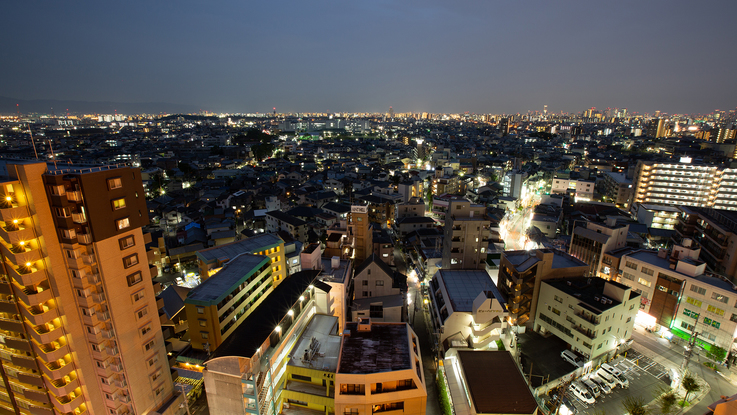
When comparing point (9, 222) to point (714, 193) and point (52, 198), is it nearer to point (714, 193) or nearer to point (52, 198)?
point (52, 198)

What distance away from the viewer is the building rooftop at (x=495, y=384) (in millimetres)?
11836

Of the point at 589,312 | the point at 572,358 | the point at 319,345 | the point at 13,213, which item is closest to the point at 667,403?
the point at 572,358

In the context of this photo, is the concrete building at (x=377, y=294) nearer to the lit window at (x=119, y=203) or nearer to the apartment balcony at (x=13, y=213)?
the lit window at (x=119, y=203)

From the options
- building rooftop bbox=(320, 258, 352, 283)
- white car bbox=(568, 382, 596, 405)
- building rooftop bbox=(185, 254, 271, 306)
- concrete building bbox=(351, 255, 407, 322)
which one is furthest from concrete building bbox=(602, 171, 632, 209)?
building rooftop bbox=(185, 254, 271, 306)

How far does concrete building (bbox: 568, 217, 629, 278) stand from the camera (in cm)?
2322

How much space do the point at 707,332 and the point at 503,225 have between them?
20.4m

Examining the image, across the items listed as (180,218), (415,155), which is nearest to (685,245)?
(180,218)

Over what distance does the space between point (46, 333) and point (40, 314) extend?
2.25 ft

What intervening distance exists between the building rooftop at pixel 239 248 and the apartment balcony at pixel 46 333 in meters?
8.96

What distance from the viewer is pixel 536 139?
4700 inches

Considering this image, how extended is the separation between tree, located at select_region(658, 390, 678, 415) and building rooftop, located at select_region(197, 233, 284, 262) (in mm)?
20846

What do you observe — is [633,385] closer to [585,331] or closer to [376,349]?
[585,331]

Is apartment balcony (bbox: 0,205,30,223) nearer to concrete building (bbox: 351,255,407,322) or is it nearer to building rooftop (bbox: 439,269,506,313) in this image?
concrete building (bbox: 351,255,407,322)

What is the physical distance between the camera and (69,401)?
36.9 ft
